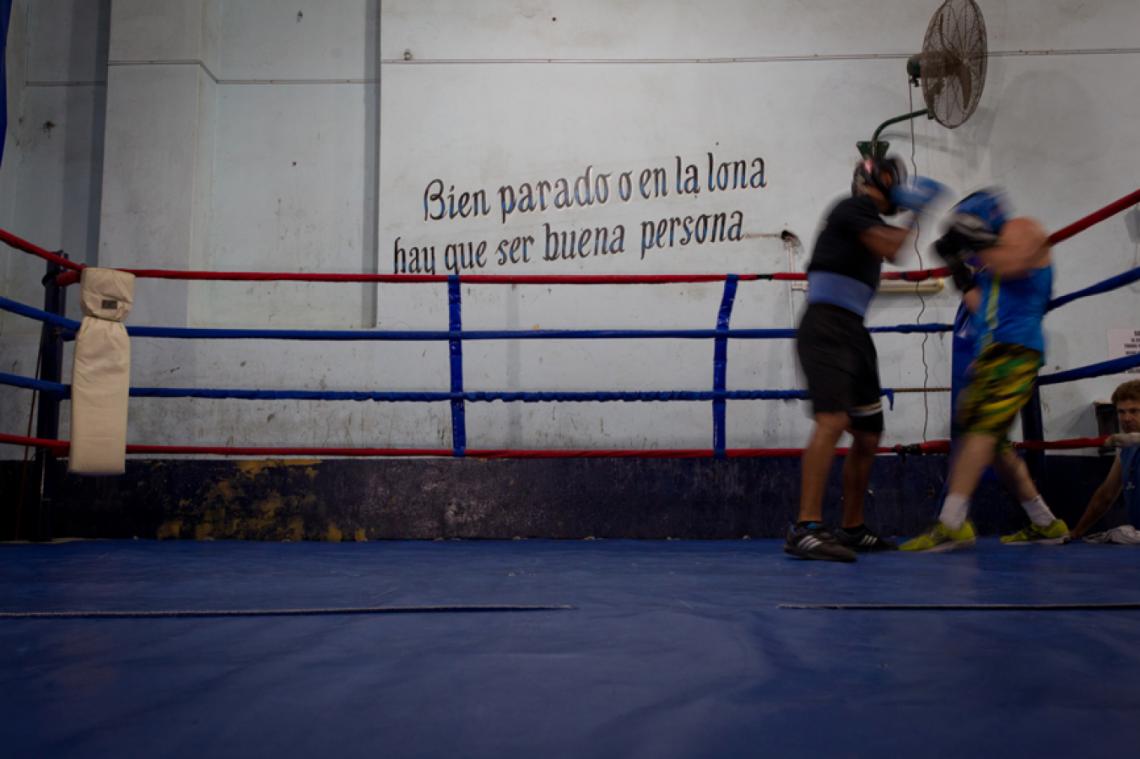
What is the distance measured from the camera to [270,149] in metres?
4.65

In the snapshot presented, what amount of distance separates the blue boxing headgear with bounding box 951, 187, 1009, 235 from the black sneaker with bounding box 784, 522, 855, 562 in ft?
3.34

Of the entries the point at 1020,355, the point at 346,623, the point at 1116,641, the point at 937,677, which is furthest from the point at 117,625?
the point at 1020,355

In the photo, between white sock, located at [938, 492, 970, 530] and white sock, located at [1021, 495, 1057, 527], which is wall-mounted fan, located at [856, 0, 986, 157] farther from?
white sock, located at [938, 492, 970, 530]

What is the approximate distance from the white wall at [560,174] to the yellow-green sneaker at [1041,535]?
1.29 meters

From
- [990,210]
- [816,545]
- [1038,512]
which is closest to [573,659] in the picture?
[816,545]

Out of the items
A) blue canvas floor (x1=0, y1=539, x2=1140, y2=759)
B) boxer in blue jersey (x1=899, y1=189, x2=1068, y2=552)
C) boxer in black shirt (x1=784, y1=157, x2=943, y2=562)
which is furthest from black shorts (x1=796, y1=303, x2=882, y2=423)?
blue canvas floor (x1=0, y1=539, x2=1140, y2=759)

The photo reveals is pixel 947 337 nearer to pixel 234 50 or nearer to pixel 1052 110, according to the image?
pixel 1052 110

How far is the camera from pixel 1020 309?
2.47 metres

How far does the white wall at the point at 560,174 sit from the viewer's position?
4.34 meters

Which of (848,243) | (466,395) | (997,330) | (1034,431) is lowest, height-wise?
(1034,431)

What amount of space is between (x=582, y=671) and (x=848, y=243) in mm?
1883

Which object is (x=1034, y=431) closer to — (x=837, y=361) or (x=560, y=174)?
(x=837, y=361)

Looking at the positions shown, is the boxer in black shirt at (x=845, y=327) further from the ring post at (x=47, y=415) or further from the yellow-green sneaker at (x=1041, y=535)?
the ring post at (x=47, y=415)

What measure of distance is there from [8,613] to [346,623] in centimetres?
62
